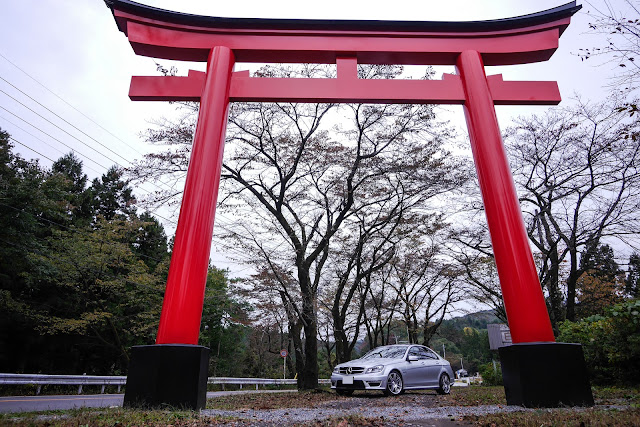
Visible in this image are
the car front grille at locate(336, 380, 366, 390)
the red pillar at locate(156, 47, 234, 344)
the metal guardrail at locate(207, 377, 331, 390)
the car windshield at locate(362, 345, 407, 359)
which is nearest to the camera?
the red pillar at locate(156, 47, 234, 344)

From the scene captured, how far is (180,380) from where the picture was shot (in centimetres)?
412

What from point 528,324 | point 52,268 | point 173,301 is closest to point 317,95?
point 173,301

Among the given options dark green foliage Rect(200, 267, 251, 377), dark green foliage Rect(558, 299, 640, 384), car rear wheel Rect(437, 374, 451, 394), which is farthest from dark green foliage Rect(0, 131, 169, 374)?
dark green foliage Rect(558, 299, 640, 384)

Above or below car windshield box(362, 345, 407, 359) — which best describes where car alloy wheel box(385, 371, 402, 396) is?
below

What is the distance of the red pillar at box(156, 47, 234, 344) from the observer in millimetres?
4453

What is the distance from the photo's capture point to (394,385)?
26.8 ft

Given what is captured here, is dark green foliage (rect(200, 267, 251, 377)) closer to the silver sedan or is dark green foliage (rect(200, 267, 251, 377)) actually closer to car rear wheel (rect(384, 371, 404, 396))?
the silver sedan

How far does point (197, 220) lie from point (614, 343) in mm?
7599

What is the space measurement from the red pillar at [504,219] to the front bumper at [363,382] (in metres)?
3.92

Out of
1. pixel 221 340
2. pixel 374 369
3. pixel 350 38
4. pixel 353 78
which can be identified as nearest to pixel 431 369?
pixel 374 369

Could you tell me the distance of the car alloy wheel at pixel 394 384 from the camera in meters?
8.03

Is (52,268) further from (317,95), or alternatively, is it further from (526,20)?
(526,20)

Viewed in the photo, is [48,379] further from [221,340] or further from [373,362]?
[221,340]

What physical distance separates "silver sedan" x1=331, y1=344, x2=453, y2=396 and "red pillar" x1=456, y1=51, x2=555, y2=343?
403cm
